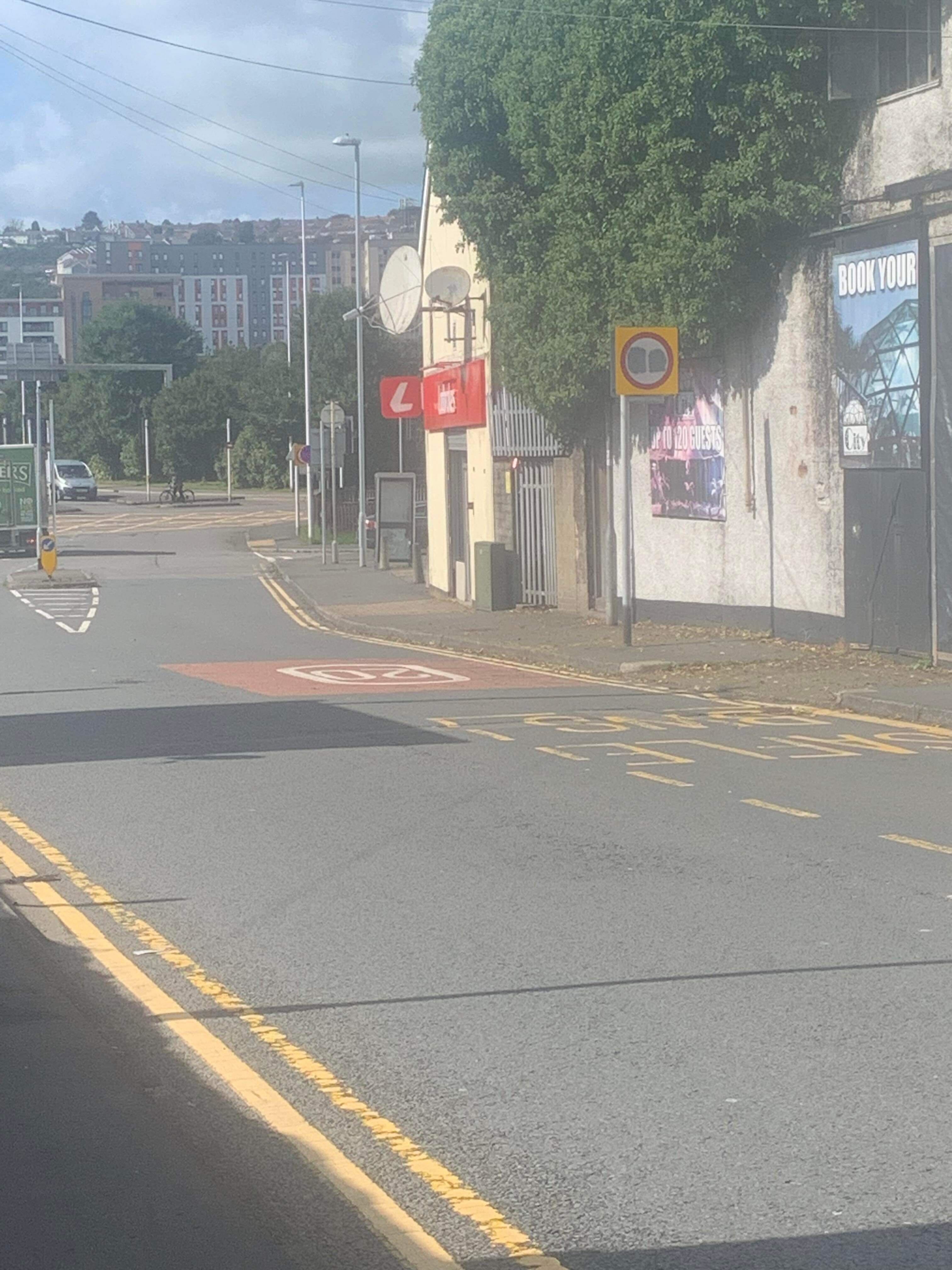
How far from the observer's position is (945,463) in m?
16.5

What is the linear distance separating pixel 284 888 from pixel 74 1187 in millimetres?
3614

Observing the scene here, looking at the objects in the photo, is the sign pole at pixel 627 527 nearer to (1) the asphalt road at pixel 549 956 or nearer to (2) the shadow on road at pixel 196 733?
(1) the asphalt road at pixel 549 956

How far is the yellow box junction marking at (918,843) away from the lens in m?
8.73

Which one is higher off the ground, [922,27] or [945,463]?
[922,27]

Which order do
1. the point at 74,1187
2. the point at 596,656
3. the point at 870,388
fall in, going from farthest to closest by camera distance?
the point at 596,656, the point at 870,388, the point at 74,1187

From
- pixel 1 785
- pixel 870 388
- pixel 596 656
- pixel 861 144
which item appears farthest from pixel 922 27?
pixel 1 785

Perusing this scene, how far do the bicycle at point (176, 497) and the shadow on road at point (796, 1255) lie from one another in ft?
271

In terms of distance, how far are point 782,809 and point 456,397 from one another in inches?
774

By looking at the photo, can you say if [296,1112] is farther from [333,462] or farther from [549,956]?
[333,462]

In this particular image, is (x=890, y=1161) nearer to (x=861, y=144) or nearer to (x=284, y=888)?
(x=284, y=888)

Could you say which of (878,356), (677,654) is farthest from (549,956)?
(878,356)

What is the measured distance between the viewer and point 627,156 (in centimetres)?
1997

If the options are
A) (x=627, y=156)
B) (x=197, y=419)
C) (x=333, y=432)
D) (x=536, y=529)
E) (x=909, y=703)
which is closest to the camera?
(x=909, y=703)

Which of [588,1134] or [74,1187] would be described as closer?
[74,1187]
